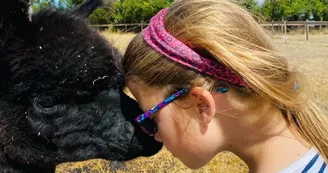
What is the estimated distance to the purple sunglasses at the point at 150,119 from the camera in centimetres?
148

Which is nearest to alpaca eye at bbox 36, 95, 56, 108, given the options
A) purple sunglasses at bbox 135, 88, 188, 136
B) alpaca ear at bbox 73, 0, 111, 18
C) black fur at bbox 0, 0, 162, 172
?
black fur at bbox 0, 0, 162, 172

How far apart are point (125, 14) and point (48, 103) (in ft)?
101

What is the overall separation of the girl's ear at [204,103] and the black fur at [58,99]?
17.0 inches

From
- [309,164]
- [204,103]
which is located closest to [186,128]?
[204,103]

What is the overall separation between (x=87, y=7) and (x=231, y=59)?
113 centimetres

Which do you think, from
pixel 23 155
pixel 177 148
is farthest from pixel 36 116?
pixel 177 148

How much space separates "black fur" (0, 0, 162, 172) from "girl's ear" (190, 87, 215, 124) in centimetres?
43

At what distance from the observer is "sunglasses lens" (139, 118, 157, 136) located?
165 cm

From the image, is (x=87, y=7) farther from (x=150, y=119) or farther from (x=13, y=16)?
(x=150, y=119)

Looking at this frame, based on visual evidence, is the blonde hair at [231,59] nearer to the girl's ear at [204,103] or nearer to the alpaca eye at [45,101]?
the girl's ear at [204,103]

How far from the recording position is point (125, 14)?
32.1 metres

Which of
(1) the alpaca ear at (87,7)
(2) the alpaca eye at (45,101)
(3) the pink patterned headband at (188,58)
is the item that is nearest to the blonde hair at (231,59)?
(3) the pink patterned headband at (188,58)

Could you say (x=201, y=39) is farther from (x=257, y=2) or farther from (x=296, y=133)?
Answer: (x=257, y=2)

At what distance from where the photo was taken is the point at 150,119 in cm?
164
